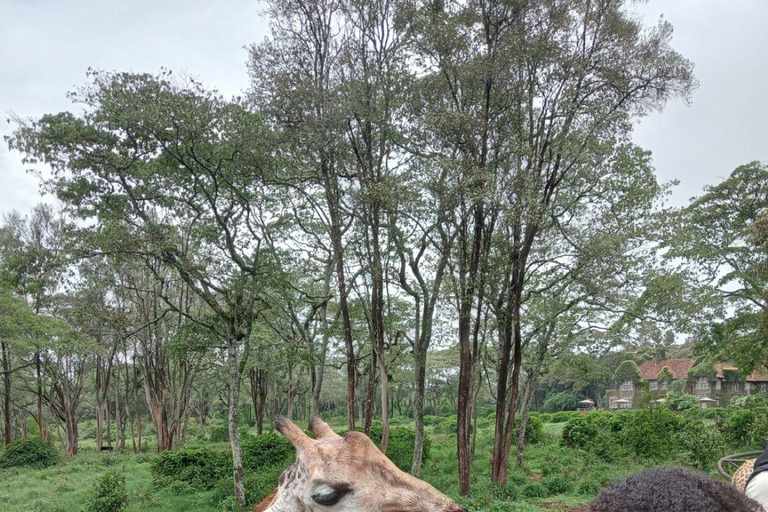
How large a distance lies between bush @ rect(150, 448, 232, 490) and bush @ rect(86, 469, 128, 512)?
2.50 metres

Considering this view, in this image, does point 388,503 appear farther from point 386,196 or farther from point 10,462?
point 10,462

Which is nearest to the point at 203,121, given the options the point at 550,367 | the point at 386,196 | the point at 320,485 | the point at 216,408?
the point at 386,196

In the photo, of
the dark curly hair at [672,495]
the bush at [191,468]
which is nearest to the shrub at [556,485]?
the bush at [191,468]

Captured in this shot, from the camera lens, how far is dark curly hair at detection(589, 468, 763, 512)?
1.01 metres

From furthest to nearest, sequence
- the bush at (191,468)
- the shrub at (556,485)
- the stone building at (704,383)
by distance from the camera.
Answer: the stone building at (704,383)
the bush at (191,468)
the shrub at (556,485)

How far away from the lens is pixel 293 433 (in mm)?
1524

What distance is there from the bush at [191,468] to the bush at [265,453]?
623 mm

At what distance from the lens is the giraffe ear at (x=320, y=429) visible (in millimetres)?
1534

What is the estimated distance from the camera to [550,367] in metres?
17.5

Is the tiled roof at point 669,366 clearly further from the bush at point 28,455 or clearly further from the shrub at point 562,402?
the bush at point 28,455

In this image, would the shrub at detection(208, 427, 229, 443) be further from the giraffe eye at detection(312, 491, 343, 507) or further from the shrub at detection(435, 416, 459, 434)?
the giraffe eye at detection(312, 491, 343, 507)

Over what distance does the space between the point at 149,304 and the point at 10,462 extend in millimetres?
5954

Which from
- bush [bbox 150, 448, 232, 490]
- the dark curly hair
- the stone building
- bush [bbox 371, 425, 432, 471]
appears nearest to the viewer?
the dark curly hair

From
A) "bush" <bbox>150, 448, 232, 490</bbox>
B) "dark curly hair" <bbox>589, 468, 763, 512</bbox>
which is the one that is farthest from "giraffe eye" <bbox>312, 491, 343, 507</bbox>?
"bush" <bbox>150, 448, 232, 490</bbox>
